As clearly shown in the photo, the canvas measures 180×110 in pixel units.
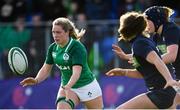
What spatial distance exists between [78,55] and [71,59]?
0.12 metres

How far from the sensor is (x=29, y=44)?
16344mm

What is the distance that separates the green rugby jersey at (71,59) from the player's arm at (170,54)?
132 cm

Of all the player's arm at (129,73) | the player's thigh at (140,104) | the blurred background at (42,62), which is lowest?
the blurred background at (42,62)

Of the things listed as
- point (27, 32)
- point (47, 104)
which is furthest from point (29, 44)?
point (47, 104)

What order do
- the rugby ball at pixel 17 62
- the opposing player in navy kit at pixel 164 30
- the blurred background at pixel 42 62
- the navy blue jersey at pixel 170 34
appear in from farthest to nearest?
the blurred background at pixel 42 62, the rugby ball at pixel 17 62, the navy blue jersey at pixel 170 34, the opposing player in navy kit at pixel 164 30

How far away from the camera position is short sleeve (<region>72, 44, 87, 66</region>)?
33.9 feet

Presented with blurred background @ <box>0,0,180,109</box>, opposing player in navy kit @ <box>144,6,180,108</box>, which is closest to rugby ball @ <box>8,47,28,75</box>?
opposing player in navy kit @ <box>144,6,180,108</box>

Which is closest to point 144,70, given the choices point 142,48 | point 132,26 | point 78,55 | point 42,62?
point 142,48

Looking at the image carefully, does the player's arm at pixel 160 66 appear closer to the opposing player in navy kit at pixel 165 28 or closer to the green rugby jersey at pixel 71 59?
the opposing player in navy kit at pixel 165 28

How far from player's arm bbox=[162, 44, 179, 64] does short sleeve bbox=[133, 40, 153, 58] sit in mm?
736

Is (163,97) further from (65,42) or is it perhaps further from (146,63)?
(65,42)

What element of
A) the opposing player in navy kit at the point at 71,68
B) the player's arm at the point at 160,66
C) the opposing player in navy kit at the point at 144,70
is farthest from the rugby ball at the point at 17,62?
the player's arm at the point at 160,66

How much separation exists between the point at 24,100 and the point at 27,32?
153cm

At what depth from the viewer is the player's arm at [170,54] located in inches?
379
